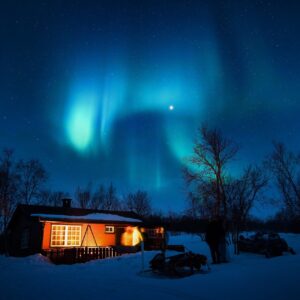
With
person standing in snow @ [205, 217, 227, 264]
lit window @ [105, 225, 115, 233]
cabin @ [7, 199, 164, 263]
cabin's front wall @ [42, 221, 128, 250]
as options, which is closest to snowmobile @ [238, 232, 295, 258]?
person standing in snow @ [205, 217, 227, 264]

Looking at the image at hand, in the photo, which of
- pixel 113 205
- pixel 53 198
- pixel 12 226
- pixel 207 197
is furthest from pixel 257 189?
pixel 53 198

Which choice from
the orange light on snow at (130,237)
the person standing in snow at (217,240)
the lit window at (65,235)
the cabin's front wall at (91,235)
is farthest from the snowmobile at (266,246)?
the lit window at (65,235)

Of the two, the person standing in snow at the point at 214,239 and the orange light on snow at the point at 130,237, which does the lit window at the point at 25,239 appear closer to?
the orange light on snow at the point at 130,237

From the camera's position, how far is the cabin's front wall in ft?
73.6

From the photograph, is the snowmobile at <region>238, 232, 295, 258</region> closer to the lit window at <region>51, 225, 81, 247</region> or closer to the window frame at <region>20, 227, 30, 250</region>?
the lit window at <region>51, 225, 81, 247</region>

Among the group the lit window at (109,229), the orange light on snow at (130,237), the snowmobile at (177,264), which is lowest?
the snowmobile at (177,264)

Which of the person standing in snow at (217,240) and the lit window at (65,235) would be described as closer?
the person standing in snow at (217,240)

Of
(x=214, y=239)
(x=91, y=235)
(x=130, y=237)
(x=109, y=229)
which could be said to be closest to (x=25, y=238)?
(x=91, y=235)

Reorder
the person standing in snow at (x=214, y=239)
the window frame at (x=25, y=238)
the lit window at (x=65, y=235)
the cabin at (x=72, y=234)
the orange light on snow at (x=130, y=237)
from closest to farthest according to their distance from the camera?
the person standing in snow at (x=214, y=239) < the cabin at (x=72, y=234) < the lit window at (x=65, y=235) < the window frame at (x=25, y=238) < the orange light on snow at (x=130, y=237)

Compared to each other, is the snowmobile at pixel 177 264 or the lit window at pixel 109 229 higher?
the lit window at pixel 109 229

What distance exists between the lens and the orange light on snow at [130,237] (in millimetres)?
26234

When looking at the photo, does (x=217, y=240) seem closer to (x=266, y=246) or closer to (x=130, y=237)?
(x=266, y=246)

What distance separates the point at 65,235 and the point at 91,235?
2296mm

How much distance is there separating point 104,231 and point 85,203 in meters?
41.2
